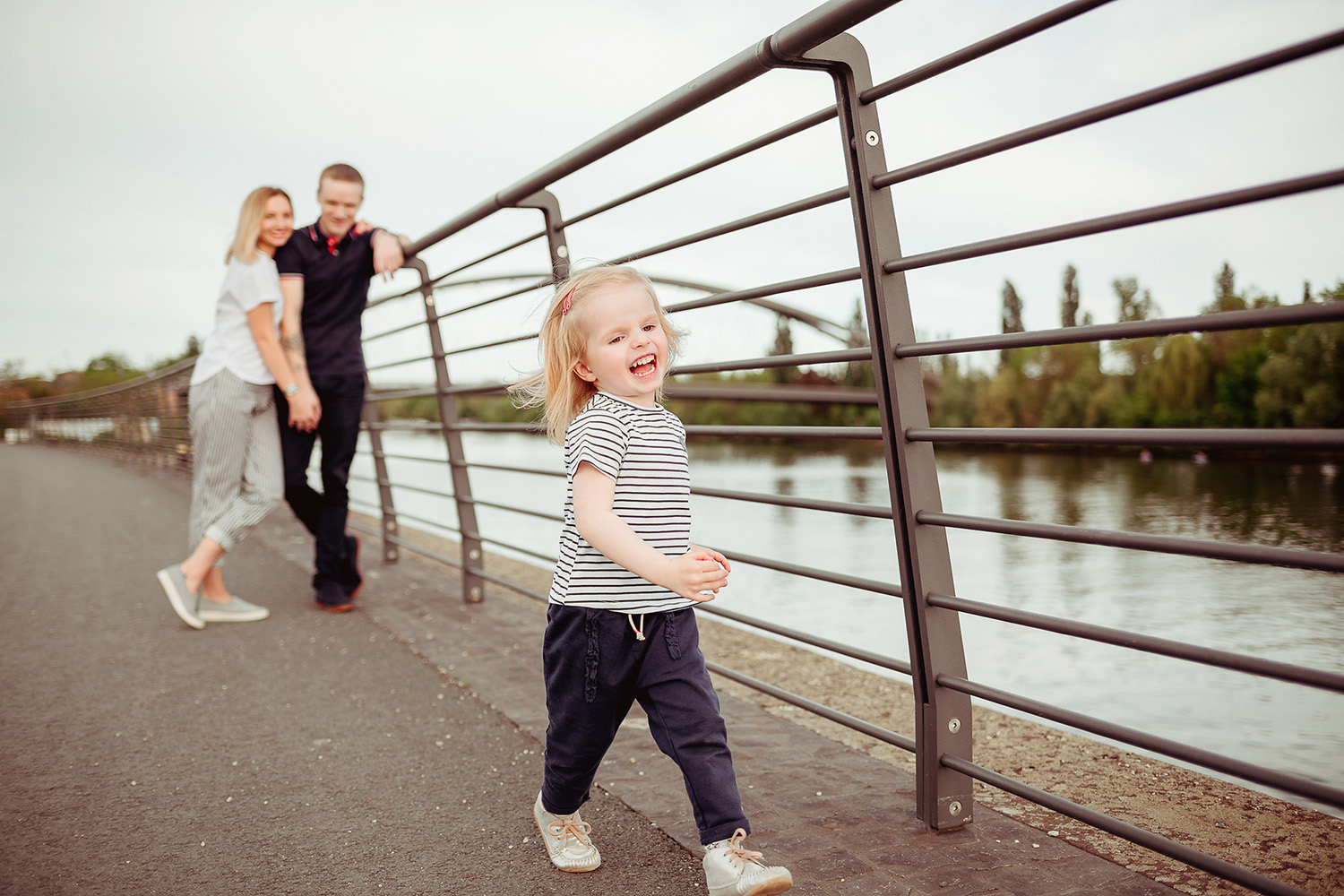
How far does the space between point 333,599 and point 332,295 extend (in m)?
1.38

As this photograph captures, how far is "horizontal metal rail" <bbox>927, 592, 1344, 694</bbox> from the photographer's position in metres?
1.21

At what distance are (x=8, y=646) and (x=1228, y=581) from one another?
852 cm

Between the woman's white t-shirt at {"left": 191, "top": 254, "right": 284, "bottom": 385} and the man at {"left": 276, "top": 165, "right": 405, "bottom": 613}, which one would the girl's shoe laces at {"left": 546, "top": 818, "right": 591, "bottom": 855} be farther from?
the woman's white t-shirt at {"left": 191, "top": 254, "right": 284, "bottom": 385}

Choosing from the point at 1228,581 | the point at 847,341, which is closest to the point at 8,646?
the point at 1228,581

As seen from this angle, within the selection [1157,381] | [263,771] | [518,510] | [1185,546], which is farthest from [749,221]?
[1157,381]

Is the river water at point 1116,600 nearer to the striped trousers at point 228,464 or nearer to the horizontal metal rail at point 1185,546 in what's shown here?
the striped trousers at point 228,464

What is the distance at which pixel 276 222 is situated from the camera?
4.04 m

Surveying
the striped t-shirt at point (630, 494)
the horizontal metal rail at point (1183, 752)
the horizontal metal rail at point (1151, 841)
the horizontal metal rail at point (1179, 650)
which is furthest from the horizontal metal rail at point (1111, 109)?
the horizontal metal rail at point (1151, 841)

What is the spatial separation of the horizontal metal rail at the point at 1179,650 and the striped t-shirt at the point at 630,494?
1.88ft

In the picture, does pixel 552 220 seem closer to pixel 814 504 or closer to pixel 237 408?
pixel 237 408

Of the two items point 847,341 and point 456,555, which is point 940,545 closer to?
point 456,555

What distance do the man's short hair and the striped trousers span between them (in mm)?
975

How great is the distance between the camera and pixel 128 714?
2885 millimetres

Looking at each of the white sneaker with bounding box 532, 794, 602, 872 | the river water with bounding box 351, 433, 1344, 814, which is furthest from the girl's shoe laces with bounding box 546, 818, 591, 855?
the river water with bounding box 351, 433, 1344, 814
